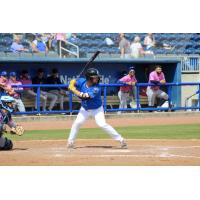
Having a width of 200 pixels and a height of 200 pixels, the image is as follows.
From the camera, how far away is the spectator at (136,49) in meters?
24.1

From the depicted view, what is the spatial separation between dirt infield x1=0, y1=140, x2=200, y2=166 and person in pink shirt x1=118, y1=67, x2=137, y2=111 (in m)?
7.56

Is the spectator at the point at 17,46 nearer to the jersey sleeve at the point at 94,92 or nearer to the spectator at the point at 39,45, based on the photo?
the spectator at the point at 39,45

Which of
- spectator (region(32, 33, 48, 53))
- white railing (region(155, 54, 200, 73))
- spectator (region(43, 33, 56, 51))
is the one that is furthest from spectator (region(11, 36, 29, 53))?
white railing (region(155, 54, 200, 73))

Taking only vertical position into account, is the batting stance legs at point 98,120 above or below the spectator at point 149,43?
below

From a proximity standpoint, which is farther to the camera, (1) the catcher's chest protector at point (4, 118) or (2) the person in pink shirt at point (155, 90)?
(2) the person in pink shirt at point (155, 90)

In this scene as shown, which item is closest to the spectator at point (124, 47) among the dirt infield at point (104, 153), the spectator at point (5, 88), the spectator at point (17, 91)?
the spectator at point (17, 91)

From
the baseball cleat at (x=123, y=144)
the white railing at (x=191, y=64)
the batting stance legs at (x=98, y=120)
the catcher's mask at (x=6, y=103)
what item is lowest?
the baseball cleat at (x=123, y=144)

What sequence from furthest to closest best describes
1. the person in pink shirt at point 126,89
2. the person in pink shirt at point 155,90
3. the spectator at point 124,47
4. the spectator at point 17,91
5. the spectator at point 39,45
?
the spectator at point 124,47, the spectator at point 39,45, the person in pink shirt at point 155,90, the person in pink shirt at point 126,89, the spectator at point 17,91

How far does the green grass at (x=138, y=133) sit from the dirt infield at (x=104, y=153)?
1126 mm

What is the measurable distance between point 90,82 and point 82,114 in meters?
0.62

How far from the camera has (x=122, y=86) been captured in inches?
824

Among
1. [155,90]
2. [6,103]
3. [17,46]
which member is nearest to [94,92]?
[6,103]

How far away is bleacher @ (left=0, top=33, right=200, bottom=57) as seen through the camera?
21.8 metres

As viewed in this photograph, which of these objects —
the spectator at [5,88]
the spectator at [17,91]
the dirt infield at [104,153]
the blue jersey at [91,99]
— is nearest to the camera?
the dirt infield at [104,153]
